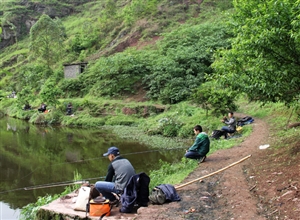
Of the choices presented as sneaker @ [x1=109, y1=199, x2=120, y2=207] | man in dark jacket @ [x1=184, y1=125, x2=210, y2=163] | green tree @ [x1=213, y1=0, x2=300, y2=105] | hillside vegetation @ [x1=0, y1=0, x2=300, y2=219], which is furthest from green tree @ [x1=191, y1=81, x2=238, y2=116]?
sneaker @ [x1=109, y1=199, x2=120, y2=207]

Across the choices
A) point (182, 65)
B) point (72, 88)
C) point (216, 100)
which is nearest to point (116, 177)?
point (216, 100)

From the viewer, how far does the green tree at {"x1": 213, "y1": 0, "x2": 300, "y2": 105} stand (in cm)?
619

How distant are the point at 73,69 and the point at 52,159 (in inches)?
942

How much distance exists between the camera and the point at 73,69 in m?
37.6

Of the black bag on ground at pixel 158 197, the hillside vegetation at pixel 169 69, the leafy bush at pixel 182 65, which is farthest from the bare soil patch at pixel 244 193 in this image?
the leafy bush at pixel 182 65

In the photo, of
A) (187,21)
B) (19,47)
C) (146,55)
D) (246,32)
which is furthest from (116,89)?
(19,47)

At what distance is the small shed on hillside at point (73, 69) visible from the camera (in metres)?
37.4

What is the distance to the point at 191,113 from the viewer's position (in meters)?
20.6

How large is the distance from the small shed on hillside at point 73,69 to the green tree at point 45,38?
24.5ft

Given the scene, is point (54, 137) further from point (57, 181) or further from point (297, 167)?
point (297, 167)

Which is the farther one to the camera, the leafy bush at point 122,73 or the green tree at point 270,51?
the leafy bush at point 122,73

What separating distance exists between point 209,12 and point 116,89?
21682 mm

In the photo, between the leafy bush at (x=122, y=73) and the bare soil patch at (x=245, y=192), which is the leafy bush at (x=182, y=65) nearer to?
the leafy bush at (x=122, y=73)

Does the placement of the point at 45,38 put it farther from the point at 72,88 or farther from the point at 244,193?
the point at 244,193
